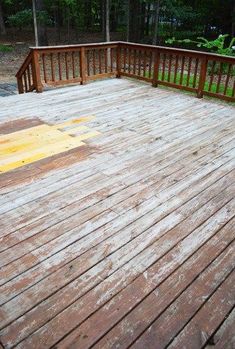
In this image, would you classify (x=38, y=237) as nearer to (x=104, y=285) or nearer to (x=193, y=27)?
(x=104, y=285)

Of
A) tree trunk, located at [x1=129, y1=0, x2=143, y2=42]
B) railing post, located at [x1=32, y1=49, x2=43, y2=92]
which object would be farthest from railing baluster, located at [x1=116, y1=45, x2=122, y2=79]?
tree trunk, located at [x1=129, y1=0, x2=143, y2=42]

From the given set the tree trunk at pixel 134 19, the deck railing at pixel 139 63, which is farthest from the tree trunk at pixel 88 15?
the deck railing at pixel 139 63

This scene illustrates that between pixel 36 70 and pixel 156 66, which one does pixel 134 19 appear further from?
pixel 36 70

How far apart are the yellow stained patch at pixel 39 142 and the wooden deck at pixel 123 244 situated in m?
0.15

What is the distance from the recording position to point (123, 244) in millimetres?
2217

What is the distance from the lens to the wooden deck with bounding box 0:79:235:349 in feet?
5.45

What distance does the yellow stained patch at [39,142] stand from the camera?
340cm

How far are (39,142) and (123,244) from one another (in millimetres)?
2066

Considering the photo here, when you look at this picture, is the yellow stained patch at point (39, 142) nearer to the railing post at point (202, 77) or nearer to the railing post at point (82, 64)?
the railing post at point (82, 64)

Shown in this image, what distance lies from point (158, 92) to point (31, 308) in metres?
4.91

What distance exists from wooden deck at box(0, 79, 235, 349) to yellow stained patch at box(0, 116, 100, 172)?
0.15m

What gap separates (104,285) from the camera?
190cm

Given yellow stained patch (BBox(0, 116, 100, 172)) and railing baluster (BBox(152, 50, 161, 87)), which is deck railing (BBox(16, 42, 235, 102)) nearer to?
railing baluster (BBox(152, 50, 161, 87))

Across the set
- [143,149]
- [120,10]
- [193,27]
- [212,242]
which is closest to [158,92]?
[143,149]
